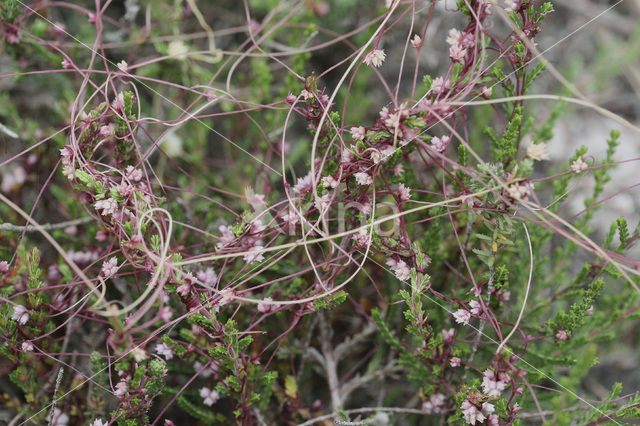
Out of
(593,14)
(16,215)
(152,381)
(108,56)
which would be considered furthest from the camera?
(593,14)

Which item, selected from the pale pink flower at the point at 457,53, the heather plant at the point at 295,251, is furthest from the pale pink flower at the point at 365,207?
the pale pink flower at the point at 457,53

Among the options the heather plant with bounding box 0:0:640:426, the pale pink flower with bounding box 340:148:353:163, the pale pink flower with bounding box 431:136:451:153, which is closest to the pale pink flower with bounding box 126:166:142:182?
the heather plant with bounding box 0:0:640:426

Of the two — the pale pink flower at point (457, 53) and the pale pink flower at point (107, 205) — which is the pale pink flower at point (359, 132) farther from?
the pale pink flower at point (107, 205)

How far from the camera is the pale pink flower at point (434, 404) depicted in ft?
5.39

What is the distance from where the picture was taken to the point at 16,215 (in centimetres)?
199

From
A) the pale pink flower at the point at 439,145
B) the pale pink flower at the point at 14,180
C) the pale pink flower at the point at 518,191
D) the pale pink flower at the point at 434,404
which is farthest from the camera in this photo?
the pale pink flower at the point at 14,180

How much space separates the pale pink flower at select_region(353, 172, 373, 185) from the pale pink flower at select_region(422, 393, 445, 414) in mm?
751

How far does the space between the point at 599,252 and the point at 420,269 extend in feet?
1.77

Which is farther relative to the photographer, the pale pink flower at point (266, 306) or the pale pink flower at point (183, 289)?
the pale pink flower at point (266, 306)

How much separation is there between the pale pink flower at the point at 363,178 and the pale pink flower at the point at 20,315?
3.57 feet

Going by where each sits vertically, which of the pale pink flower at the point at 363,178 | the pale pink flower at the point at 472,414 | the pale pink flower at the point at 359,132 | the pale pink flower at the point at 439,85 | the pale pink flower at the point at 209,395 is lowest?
the pale pink flower at the point at 209,395

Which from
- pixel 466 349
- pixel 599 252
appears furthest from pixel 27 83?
pixel 599 252

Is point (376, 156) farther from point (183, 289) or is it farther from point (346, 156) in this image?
point (183, 289)

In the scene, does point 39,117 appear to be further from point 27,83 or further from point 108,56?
point 108,56
